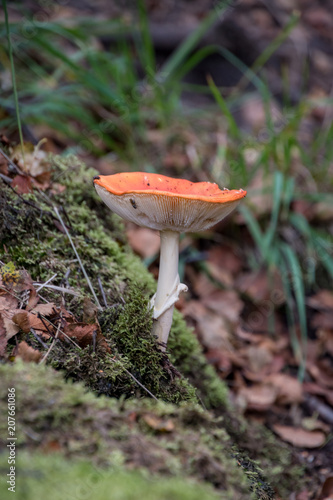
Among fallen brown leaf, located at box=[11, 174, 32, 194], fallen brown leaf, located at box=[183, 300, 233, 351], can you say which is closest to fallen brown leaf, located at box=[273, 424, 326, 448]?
fallen brown leaf, located at box=[183, 300, 233, 351]

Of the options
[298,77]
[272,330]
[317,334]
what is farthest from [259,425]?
[298,77]

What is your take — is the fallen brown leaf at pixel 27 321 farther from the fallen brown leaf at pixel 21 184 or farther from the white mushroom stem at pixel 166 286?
the fallen brown leaf at pixel 21 184

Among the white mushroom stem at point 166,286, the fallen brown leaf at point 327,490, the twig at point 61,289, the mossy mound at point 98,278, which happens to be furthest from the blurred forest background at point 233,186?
the twig at point 61,289

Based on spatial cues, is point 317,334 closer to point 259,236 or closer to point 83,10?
point 259,236

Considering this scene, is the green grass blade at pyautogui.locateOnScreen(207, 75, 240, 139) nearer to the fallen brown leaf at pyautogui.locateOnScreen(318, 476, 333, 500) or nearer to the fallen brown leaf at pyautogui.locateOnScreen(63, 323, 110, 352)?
the fallen brown leaf at pyautogui.locateOnScreen(63, 323, 110, 352)

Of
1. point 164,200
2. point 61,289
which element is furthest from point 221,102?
point 61,289

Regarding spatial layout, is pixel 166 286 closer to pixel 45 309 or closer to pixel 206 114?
pixel 45 309
